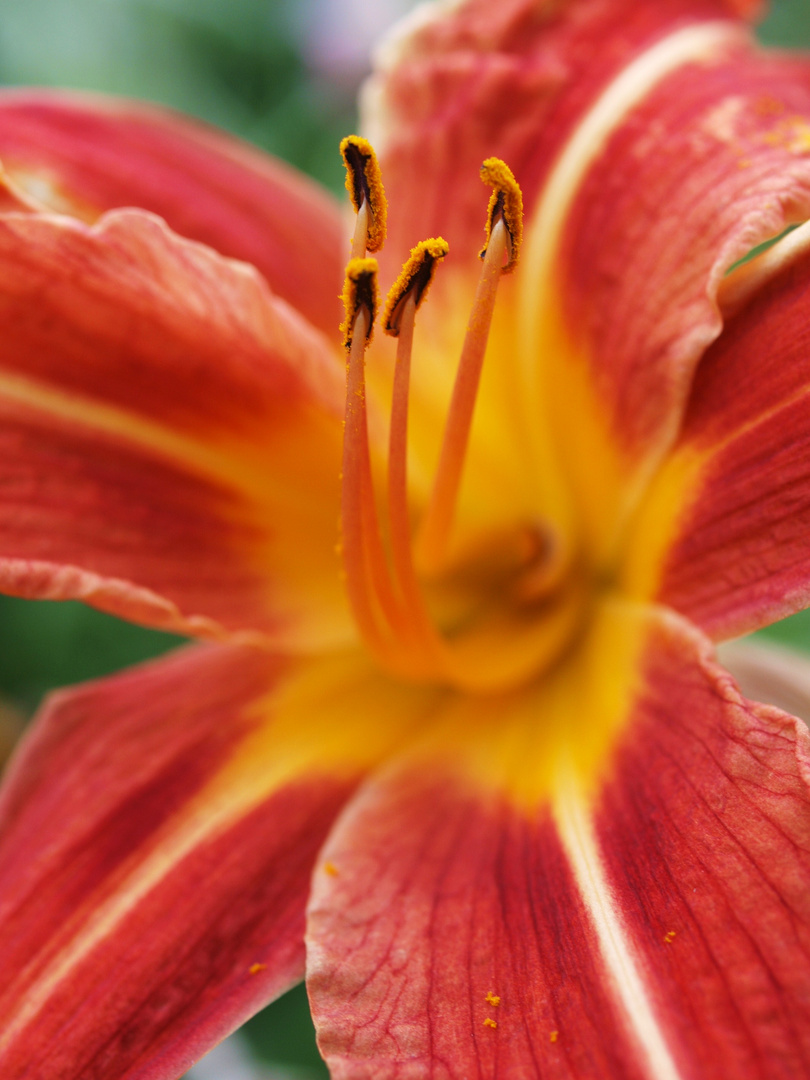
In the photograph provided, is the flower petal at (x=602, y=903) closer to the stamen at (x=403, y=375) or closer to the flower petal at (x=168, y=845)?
the flower petal at (x=168, y=845)

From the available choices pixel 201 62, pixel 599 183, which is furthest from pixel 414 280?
pixel 201 62

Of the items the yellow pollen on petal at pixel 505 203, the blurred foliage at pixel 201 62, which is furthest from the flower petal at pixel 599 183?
the blurred foliage at pixel 201 62

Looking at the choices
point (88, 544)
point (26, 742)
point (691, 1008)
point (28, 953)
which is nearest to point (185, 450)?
point (88, 544)

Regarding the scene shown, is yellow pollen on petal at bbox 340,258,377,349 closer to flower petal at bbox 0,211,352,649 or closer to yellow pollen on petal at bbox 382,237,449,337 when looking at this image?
yellow pollen on petal at bbox 382,237,449,337

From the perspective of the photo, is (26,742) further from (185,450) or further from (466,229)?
(466,229)

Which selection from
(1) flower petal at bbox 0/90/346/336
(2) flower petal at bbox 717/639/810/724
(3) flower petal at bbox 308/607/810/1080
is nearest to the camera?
(3) flower petal at bbox 308/607/810/1080

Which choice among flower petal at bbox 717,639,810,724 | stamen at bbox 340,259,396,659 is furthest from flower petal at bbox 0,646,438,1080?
flower petal at bbox 717,639,810,724

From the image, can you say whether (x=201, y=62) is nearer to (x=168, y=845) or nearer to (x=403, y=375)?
(x=403, y=375)
